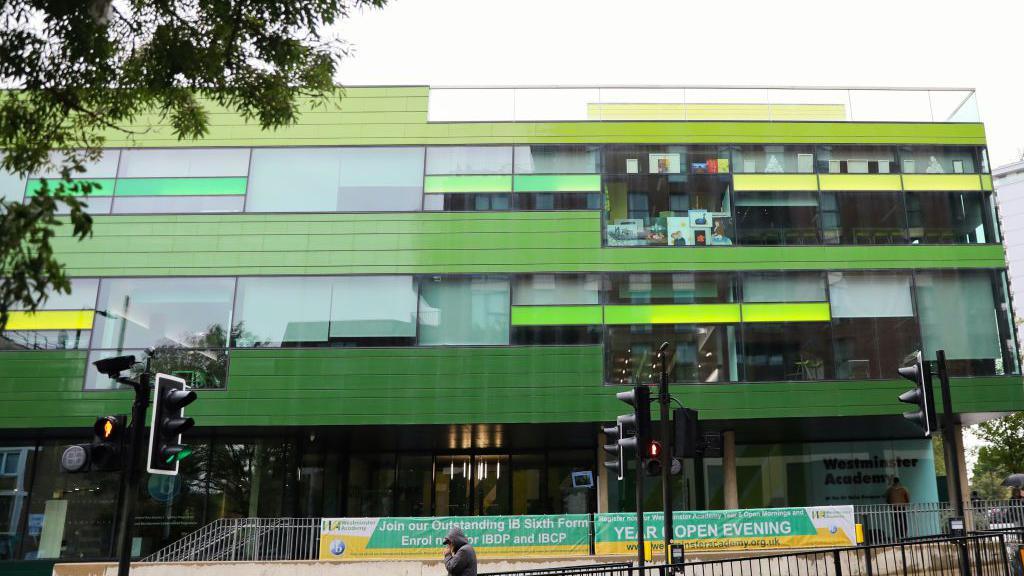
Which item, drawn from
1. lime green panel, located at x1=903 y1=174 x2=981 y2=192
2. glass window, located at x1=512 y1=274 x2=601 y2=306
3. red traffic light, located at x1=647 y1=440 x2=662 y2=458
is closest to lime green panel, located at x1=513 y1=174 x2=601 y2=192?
glass window, located at x1=512 y1=274 x2=601 y2=306

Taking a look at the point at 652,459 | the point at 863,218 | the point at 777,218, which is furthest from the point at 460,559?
the point at 863,218

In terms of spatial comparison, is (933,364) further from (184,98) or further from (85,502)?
(85,502)

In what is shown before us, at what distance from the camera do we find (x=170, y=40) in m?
9.53

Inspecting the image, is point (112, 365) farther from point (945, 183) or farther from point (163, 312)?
point (945, 183)

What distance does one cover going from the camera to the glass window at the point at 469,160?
2508cm

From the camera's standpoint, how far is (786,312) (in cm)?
2417

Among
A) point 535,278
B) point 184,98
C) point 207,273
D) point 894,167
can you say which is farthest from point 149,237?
point 894,167

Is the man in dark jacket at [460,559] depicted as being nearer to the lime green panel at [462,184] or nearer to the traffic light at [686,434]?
the traffic light at [686,434]

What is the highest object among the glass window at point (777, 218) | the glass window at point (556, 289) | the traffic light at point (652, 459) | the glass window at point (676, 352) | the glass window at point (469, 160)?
the glass window at point (469, 160)

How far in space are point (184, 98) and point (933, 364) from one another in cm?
2067

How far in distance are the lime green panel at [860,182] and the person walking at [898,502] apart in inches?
331

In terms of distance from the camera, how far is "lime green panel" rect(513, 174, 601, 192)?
2495cm

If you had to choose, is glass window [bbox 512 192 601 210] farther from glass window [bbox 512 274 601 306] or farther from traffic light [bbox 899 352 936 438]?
traffic light [bbox 899 352 936 438]

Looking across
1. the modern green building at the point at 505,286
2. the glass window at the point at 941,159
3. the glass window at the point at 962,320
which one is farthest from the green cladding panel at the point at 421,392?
the glass window at the point at 941,159
